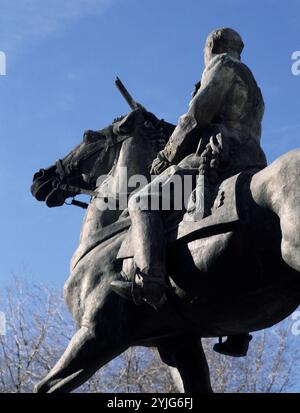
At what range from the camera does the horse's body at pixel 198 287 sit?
5105 millimetres

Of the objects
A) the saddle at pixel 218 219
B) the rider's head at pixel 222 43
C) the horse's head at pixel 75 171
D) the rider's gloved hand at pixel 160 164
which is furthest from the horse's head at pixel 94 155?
the saddle at pixel 218 219

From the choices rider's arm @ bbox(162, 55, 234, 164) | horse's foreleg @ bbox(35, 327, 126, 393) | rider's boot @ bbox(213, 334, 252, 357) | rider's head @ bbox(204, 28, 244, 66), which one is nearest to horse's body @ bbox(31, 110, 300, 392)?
horse's foreleg @ bbox(35, 327, 126, 393)

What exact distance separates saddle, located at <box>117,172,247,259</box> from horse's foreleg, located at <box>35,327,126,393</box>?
0.78 m

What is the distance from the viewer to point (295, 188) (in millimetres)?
4934

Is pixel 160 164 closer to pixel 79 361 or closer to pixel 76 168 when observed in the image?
pixel 76 168

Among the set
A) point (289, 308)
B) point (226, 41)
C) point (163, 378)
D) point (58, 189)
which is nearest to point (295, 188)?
point (289, 308)

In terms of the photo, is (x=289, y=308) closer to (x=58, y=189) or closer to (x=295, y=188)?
(x=295, y=188)

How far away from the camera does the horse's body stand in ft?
16.8

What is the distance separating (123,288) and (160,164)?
104 centimetres

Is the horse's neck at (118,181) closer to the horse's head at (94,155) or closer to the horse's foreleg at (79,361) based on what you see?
the horse's head at (94,155)

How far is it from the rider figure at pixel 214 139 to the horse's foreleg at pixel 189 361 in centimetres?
23

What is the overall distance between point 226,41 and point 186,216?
1.42 m

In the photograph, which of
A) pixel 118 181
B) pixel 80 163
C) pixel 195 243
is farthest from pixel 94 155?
pixel 195 243

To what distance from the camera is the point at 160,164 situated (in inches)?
242
